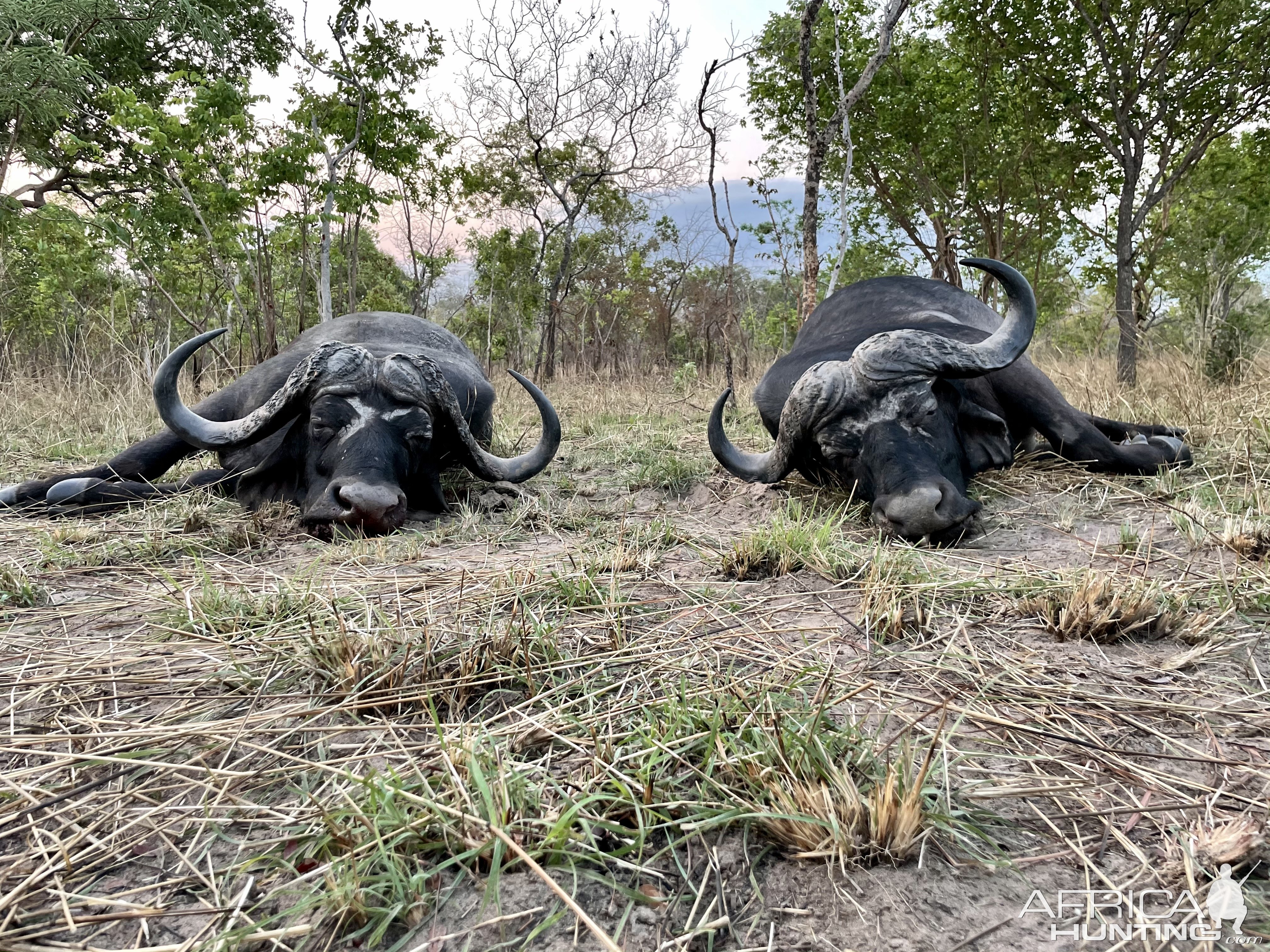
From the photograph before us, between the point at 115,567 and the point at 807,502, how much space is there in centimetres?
310

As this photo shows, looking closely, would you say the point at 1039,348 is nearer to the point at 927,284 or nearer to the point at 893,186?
the point at 893,186

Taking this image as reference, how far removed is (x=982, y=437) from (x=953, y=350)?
1.70 feet

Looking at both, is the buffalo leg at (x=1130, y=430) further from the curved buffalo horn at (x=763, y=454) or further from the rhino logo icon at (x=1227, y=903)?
the rhino logo icon at (x=1227, y=903)

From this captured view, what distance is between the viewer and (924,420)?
10.6 ft

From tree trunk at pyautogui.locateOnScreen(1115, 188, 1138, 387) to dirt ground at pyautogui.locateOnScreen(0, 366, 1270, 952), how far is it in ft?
20.8

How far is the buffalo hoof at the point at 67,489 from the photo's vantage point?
3.46m

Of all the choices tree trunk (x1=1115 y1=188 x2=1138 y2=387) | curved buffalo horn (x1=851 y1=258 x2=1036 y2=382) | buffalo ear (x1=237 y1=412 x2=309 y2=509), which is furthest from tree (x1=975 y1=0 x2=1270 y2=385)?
buffalo ear (x1=237 y1=412 x2=309 y2=509)

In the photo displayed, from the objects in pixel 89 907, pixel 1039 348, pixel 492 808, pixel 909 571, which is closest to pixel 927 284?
pixel 909 571

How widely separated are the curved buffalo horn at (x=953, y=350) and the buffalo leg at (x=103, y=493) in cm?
347

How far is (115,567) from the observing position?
99.5 inches

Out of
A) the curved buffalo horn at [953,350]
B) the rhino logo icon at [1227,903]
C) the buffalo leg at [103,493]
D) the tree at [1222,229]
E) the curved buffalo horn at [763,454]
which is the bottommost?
the rhino logo icon at [1227,903]

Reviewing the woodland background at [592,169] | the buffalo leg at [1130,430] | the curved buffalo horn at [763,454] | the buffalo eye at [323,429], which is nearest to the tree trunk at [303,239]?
the woodland background at [592,169]

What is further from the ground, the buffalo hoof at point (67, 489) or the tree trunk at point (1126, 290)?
the tree trunk at point (1126, 290)

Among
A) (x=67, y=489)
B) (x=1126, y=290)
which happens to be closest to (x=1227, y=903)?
(x=67, y=489)
